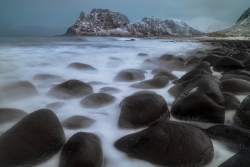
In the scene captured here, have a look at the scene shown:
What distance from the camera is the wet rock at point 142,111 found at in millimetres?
1544

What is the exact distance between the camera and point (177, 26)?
68500mm

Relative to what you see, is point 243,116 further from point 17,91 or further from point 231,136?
point 17,91

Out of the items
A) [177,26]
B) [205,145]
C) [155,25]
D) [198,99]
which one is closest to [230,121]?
[198,99]

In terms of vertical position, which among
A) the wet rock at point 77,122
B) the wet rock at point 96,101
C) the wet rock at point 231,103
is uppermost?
the wet rock at point 231,103

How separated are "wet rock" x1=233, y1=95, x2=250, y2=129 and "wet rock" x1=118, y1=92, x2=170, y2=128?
54 centimetres

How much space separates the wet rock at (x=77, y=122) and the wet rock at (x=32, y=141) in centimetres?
27

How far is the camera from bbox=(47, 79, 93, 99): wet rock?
2.24 metres

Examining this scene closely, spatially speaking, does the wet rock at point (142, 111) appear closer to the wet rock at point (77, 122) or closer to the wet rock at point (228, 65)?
the wet rock at point (77, 122)

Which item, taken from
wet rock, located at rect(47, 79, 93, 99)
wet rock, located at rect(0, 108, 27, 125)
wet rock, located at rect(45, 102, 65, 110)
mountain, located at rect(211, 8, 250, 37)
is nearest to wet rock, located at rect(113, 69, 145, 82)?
wet rock, located at rect(47, 79, 93, 99)

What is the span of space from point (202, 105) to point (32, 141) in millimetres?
1241

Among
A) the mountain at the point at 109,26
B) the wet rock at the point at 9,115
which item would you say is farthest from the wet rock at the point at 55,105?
the mountain at the point at 109,26

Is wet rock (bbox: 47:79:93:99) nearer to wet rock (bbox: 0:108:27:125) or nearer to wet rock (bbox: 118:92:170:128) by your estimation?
wet rock (bbox: 0:108:27:125)

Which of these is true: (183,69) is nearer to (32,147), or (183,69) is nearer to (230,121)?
(230,121)

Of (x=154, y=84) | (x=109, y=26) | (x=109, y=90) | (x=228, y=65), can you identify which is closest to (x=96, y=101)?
(x=109, y=90)
